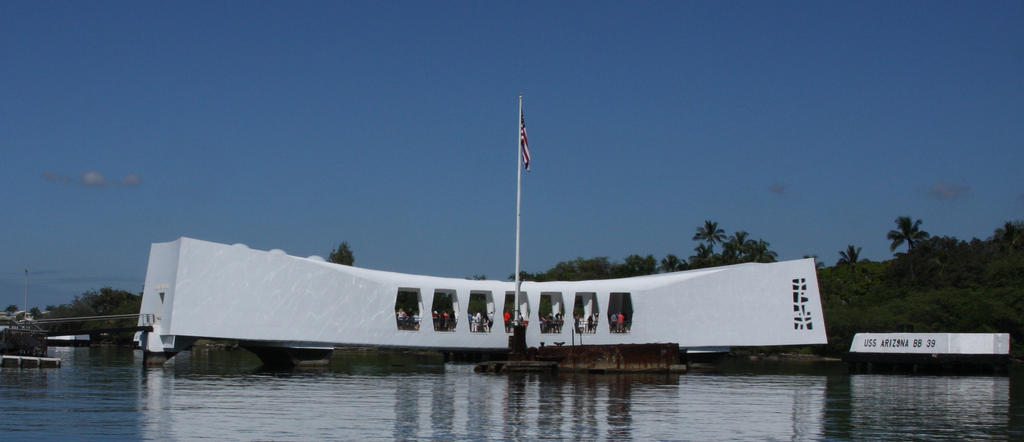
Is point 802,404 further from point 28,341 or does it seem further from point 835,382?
point 28,341

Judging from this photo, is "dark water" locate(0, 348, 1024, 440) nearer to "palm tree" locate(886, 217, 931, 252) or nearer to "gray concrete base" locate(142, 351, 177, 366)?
"gray concrete base" locate(142, 351, 177, 366)

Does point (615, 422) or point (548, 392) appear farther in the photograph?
point (548, 392)

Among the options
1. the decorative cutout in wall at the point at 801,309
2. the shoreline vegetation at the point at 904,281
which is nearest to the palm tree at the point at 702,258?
the shoreline vegetation at the point at 904,281

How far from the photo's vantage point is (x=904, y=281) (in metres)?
67.1

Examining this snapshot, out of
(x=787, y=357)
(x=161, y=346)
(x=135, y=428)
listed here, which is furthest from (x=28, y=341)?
(x=787, y=357)

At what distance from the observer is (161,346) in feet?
122

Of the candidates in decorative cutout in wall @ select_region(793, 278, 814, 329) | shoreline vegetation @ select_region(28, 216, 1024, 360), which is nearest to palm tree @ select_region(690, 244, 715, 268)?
shoreline vegetation @ select_region(28, 216, 1024, 360)

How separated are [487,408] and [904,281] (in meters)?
53.7

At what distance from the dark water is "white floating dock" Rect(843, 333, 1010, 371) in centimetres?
989

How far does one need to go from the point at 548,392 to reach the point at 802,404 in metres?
5.99

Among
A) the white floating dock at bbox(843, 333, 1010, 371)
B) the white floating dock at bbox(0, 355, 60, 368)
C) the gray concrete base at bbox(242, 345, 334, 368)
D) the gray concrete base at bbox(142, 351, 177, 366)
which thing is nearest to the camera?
the white floating dock at bbox(0, 355, 60, 368)

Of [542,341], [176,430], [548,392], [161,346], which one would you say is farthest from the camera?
[542,341]

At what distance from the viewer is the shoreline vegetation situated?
180 feet

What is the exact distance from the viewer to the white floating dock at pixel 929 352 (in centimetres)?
4166
